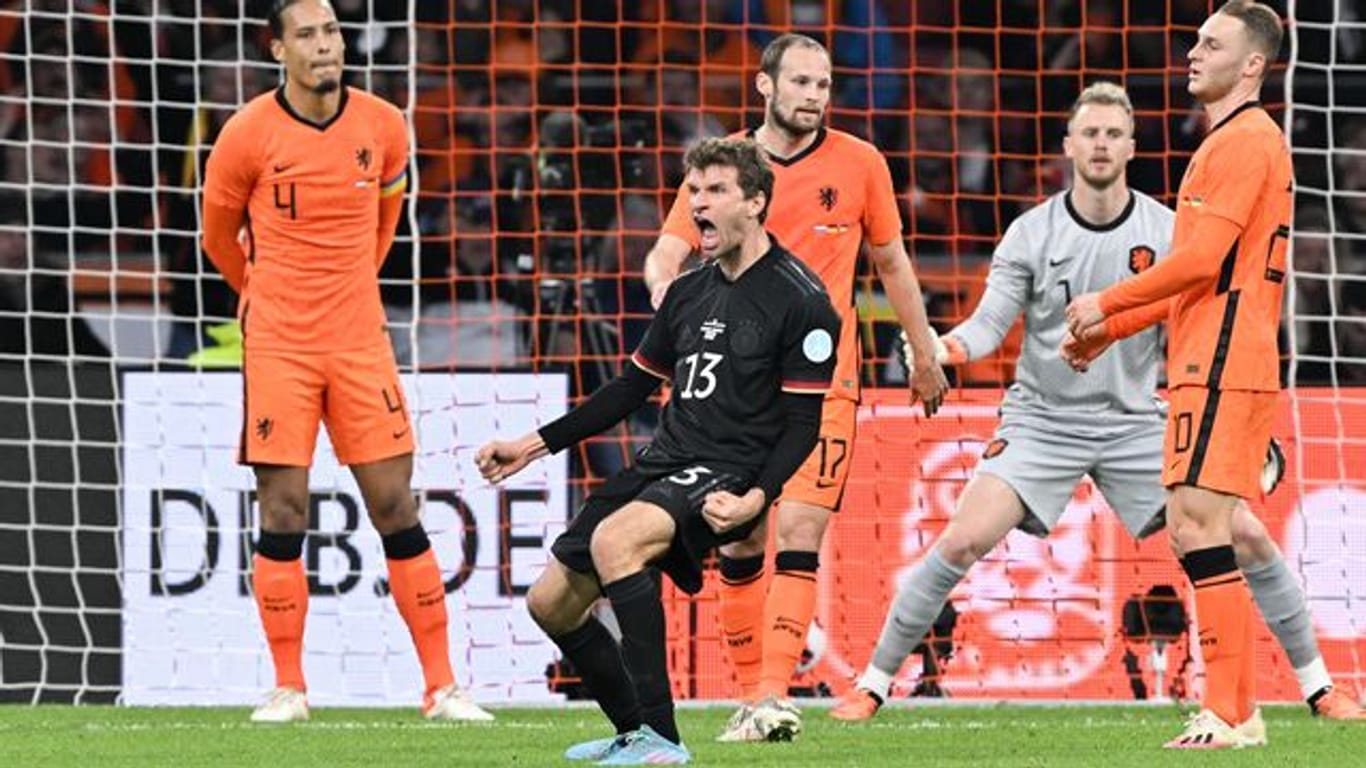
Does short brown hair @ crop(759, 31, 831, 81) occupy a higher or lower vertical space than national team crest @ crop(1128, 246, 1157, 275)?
higher

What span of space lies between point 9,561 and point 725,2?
4579 millimetres

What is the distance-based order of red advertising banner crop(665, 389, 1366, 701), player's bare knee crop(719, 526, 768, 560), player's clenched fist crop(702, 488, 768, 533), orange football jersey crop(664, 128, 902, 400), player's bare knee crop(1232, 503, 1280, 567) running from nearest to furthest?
1. player's clenched fist crop(702, 488, 768, 533)
2. player's bare knee crop(719, 526, 768, 560)
3. orange football jersey crop(664, 128, 902, 400)
4. player's bare knee crop(1232, 503, 1280, 567)
5. red advertising banner crop(665, 389, 1366, 701)

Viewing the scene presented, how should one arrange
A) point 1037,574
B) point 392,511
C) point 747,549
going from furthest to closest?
point 1037,574, point 392,511, point 747,549

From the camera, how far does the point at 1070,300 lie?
9.81 meters

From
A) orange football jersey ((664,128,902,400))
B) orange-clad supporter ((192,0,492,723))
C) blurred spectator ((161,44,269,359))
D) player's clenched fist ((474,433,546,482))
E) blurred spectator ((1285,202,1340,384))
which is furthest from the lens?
blurred spectator ((1285,202,1340,384))

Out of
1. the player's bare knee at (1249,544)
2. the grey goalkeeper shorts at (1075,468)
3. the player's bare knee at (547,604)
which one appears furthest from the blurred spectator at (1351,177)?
the player's bare knee at (547,604)

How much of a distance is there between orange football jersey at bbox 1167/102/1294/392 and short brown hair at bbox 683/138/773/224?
3.81 ft

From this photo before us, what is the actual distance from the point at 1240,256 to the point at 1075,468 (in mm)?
1692

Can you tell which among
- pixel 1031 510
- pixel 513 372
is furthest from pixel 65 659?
pixel 1031 510

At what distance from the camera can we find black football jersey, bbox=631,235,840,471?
7.95m

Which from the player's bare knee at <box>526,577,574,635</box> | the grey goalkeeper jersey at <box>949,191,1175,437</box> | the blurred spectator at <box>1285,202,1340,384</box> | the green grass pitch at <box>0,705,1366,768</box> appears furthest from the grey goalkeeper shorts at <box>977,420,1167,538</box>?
the blurred spectator at <box>1285,202,1340,384</box>

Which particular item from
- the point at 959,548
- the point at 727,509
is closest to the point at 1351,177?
the point at 959,548

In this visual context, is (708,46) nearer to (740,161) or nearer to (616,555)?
(740,161)

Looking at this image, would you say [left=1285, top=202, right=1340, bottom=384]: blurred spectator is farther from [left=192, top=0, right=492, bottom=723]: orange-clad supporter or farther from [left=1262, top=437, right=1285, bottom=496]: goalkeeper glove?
[left=192, top=0, right=492, bottom=723]: orange-clad supporter
